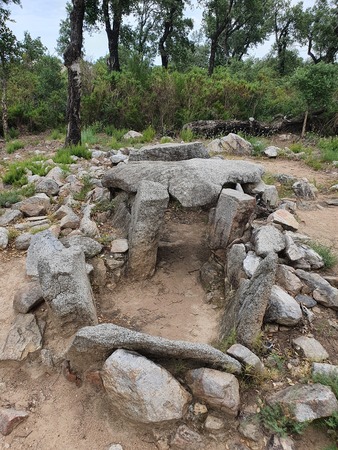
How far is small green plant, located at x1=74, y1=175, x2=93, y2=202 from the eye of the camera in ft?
15.7

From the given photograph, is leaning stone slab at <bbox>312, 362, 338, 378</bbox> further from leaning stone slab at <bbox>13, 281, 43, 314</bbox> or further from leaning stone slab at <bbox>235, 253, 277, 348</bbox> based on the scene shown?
leaning stone slab at <bbox>13, 281, 43, 314</bbox>

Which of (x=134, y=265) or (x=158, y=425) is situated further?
(x=134, y=265)

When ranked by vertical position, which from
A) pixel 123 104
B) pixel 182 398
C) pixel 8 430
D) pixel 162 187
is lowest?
pixel 8 430

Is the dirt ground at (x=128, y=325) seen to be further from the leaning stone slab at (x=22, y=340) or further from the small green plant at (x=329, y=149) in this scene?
the small green plant at (x=329, y=149)

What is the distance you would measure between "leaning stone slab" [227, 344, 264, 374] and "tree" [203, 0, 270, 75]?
1705cm

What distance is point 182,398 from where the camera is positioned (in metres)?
2.11

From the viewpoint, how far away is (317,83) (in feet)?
31.2

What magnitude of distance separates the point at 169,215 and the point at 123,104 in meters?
6.53

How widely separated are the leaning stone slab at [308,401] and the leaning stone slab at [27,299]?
208 cm

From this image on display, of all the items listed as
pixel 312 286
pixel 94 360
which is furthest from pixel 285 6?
pixel 94 360

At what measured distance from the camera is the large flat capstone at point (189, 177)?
3.64m

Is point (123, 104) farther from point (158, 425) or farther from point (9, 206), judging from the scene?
point (158, 425)

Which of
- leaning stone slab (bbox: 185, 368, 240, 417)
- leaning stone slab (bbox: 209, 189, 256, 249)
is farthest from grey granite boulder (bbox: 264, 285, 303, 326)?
leaning stone slab (bbox: 209, 189, 256, 249)

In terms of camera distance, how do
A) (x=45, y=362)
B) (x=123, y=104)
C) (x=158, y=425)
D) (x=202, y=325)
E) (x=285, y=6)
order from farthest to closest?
(x=285, y=6) → (x=123, y=104) → (x=202, y=325) → (x=45, y=362) → (x=158, y=425)
